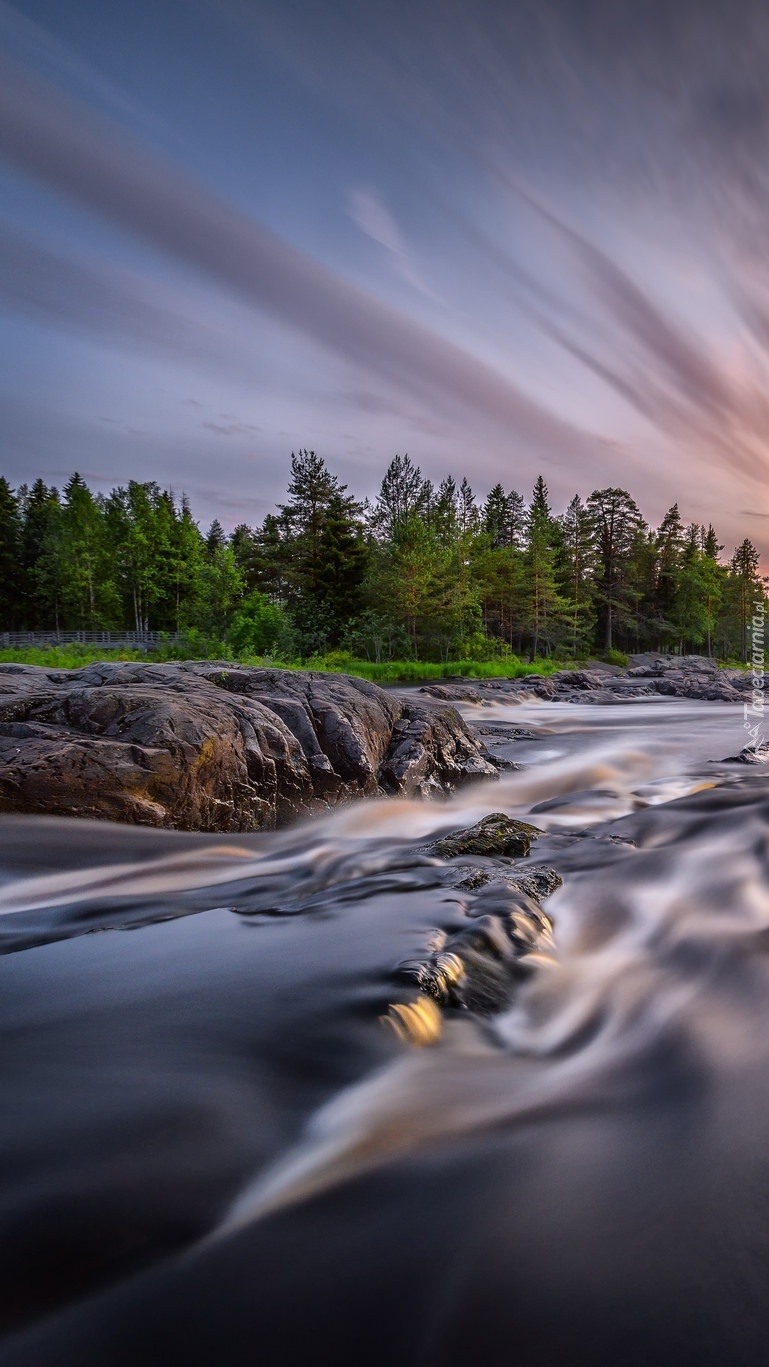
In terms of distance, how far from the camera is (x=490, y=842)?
5105 millimetres

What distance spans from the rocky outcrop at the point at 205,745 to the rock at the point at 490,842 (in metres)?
1.66

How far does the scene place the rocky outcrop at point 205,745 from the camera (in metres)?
5.08

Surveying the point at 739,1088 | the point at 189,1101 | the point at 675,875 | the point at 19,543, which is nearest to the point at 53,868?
the point at 189,1101

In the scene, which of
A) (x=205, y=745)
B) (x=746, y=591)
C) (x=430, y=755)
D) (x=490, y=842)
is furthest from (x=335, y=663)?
(x=746, y=591)

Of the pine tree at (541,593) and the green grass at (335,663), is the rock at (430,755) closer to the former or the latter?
the green grass at (335,663)

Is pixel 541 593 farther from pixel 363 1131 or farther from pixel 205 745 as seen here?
pixel 363 1131

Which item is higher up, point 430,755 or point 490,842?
point 430,755

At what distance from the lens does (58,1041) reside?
94.9 inches

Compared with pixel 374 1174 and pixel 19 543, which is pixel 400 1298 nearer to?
pixel 374 1174

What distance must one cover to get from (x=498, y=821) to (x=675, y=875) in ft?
4.68

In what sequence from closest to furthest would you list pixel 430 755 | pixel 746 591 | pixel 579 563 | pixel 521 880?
pixel 521 880 → pixel 430 755 → pixel 579 563 → pixel 746 591

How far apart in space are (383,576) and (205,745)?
34479 mm

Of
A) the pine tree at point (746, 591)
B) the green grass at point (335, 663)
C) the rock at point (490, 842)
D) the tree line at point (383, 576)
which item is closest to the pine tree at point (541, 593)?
the tree line at point (383, 576)

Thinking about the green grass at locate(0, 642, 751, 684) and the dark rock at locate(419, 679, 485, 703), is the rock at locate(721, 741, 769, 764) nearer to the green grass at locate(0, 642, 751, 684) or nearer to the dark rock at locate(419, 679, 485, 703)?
the dark rock at locate(419, 679, 485, 703)
